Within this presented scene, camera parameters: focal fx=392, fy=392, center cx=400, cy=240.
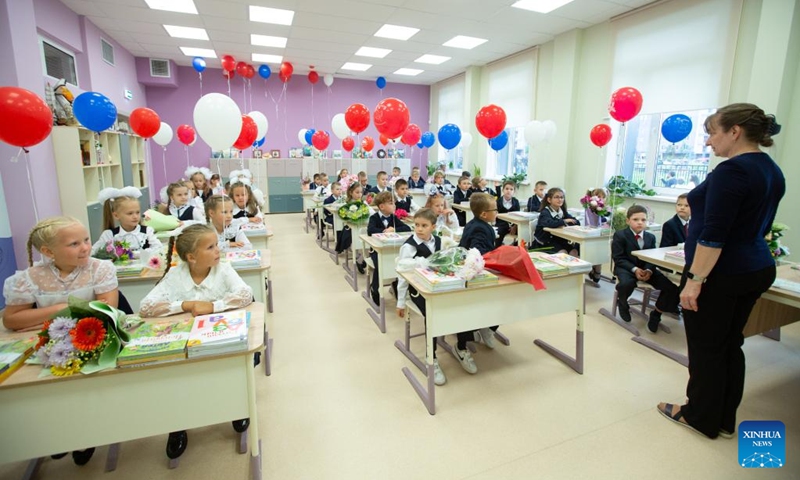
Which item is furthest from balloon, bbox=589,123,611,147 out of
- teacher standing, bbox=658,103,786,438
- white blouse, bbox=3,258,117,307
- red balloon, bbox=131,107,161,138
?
red balloon, bbox=131,107,161,138

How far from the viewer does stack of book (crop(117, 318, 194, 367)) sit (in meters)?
1.41

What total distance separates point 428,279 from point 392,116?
2046mm

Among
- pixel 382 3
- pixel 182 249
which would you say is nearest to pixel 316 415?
pixel 182 249

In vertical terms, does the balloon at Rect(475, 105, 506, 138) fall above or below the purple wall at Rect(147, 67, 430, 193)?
below

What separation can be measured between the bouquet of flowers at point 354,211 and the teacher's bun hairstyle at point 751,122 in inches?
130

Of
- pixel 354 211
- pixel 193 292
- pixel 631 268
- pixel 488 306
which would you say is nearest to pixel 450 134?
pixel 354 211

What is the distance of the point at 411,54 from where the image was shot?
8.09 m

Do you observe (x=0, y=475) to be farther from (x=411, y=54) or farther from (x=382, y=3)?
(x=411, y=54)

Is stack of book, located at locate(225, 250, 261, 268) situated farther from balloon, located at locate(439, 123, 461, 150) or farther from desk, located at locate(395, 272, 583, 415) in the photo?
balloon, located at locate(439, 123, 461, 150)

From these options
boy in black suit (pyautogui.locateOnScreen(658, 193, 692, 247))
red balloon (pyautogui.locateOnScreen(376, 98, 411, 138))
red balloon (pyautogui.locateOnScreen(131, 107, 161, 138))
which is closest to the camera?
boy in black suit (pyautogui.locateOnScreen(658, 193, 692, 247))

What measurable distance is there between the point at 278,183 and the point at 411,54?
14.9ft

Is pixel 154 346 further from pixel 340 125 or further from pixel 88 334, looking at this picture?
pixel 340 125

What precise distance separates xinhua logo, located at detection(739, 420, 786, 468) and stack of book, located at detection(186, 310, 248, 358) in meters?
2.42

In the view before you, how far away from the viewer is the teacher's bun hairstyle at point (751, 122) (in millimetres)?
1701
